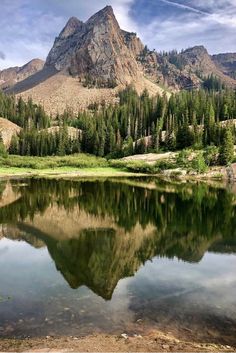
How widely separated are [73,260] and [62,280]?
14.6 feet

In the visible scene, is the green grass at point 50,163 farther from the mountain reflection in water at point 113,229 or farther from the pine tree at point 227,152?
the mountain reflection in water at point 113,229

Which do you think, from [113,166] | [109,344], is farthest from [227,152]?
[109,344]

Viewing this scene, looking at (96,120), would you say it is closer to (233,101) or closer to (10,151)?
(10,151)

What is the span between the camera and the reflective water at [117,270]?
1878 cm

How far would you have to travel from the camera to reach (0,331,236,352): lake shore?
1520cm

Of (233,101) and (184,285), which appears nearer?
(184,285)

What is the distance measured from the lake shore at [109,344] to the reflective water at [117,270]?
893mm

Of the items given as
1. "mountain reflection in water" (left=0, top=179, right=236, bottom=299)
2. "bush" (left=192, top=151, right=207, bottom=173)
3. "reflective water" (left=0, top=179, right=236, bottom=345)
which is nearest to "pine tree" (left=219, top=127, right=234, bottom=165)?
"bush" (left=192, top=151, right=207, bottom=173)

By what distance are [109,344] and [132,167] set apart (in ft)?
380

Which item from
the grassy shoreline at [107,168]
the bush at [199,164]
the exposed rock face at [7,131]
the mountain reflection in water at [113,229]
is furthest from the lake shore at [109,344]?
the exposed rock face at [7,131]

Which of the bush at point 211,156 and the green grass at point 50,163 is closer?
the bush at point 211,156

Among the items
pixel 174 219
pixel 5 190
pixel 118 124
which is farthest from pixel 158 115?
pixel 174 219

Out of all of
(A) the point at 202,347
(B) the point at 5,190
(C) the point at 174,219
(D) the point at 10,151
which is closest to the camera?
(A) the point at 202,347

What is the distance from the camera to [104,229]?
41156mm
